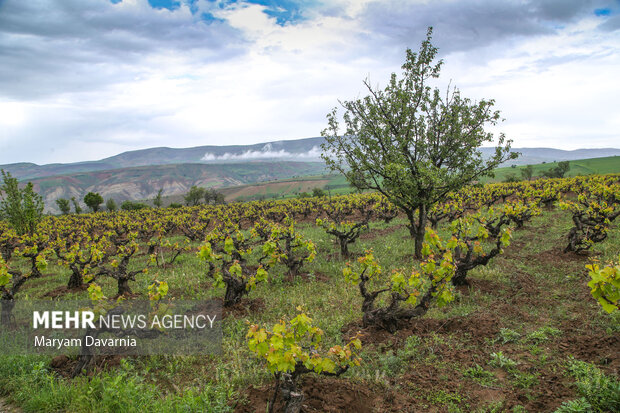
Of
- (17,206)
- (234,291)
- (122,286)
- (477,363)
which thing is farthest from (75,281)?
(477,363)

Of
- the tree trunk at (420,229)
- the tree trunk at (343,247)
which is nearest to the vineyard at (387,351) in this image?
the tree trunk at (420,229)

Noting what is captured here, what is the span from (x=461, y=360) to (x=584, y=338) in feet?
9.11

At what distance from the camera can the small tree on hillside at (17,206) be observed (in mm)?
24845

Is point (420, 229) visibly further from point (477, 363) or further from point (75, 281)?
point (75, 281)

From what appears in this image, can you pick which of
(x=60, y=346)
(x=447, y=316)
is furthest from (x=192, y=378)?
(x=447, y=316)

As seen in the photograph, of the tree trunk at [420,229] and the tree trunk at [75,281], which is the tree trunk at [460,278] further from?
the tree trunk at [75,281]

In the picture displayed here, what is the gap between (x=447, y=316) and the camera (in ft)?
28.1

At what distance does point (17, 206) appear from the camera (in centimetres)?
2505

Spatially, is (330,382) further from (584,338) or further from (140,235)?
(140,235)

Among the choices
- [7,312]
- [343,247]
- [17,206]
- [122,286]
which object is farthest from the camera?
[17,206]

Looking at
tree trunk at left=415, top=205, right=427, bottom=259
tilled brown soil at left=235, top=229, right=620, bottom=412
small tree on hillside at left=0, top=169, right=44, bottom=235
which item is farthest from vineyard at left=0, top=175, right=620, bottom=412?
small tree on hillside at left=0, top=169, right=44, bottom=235

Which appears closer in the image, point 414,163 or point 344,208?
point 414,163

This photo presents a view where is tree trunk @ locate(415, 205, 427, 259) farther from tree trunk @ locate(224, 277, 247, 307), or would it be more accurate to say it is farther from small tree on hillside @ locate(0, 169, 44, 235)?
small tree on hillside @ locate(0, 169, 44, 235)

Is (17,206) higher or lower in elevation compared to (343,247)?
higher
